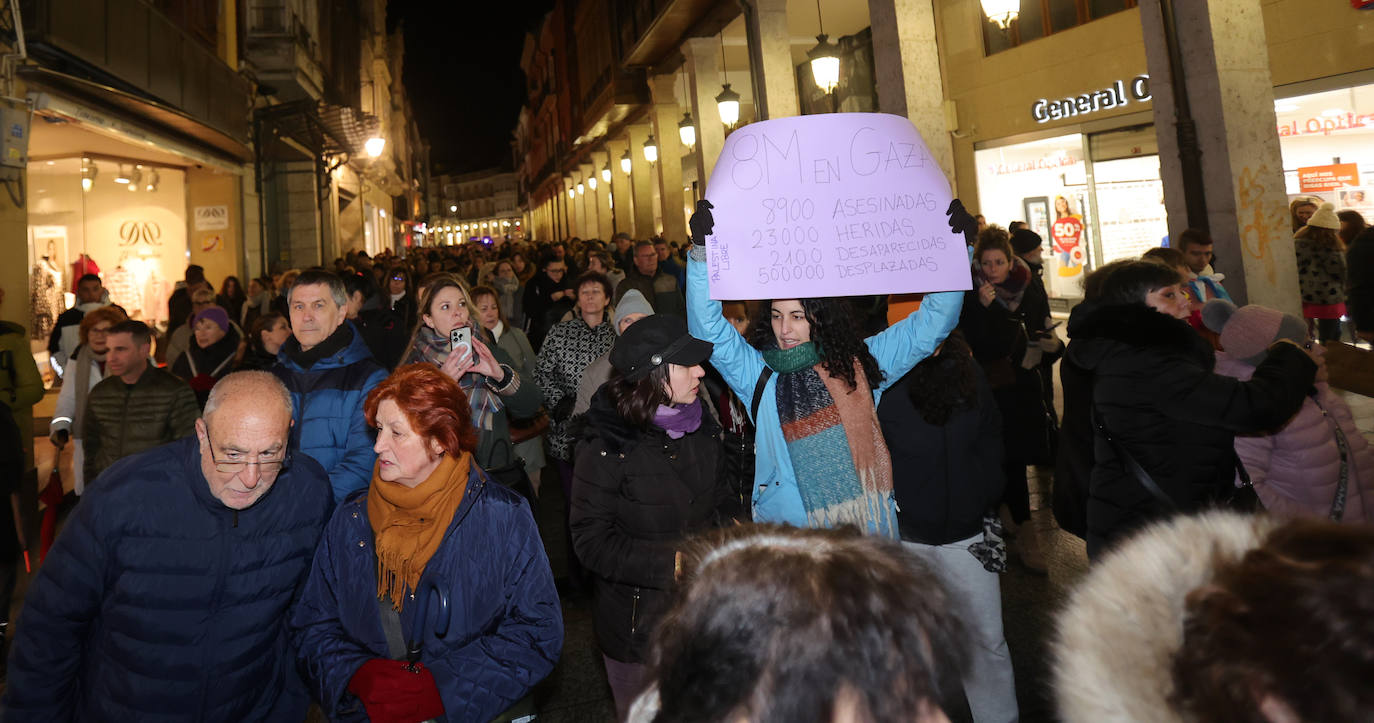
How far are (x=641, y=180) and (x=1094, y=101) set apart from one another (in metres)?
14.5

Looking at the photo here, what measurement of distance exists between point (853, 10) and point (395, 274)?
465 inches

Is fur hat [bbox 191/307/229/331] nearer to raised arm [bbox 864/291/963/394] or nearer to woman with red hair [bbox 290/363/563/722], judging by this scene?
woman with red hair [bbox 290/363/563/722]

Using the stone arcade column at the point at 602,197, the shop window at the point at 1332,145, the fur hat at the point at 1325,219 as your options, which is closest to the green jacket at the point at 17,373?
the fur hat at the point at 1325,219

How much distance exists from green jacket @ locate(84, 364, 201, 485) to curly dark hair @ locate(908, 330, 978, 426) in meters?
4.23

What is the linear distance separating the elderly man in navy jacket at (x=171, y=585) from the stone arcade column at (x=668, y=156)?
669 inches

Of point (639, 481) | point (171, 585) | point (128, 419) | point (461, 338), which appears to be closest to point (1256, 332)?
point (639, 481)

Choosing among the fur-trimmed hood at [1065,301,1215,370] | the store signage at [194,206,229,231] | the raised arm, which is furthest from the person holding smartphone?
the store signage at [194,206,229,231]

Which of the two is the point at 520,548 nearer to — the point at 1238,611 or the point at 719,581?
the point at 719,581

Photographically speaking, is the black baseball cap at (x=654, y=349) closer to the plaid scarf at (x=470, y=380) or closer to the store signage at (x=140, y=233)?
the plaid scarf at (x=470, y=380)

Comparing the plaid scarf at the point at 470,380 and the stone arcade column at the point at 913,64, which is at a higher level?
the stone arcade column at the point at 913,64

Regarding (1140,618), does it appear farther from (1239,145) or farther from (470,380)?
(1239,145)

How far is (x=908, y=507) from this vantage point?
2.96 meters

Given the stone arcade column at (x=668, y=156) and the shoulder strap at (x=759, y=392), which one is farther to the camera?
the stone arcade column at (x=668, y=156)

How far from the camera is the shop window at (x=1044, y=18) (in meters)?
Result: 13.6
